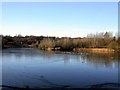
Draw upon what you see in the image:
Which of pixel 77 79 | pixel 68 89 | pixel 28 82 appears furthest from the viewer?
pixel 77 79

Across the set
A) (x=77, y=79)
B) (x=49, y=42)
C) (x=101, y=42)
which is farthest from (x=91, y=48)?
(x=77, y=79)

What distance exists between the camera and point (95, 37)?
120ft

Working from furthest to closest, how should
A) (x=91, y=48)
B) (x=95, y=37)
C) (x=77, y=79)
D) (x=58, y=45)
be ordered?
(x=95, y=37) < (x=58, y=45) < (x=91, y=48) < (x=77, y=79)

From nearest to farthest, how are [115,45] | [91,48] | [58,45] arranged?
[115,45], [91,48], [58,45]

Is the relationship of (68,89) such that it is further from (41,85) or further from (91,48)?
(91,48)

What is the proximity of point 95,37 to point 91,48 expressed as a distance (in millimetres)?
5500

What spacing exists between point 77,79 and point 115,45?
21917 millimetres

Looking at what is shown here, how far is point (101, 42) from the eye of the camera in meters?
34.1

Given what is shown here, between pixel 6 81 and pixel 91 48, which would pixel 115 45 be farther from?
pixel 6 81

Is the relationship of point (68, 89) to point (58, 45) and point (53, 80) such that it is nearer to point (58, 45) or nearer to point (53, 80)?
point (53, 80)

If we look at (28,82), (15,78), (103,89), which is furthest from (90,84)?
(15,78)

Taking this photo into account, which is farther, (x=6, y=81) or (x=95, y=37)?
(x=95, y=37)

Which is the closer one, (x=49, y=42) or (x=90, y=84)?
(x=90, y=84)

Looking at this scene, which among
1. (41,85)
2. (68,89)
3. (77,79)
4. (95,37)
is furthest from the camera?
(95,37)
